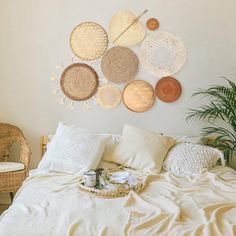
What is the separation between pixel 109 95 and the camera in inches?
146

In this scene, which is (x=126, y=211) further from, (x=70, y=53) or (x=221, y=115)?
(x=70, y=53)

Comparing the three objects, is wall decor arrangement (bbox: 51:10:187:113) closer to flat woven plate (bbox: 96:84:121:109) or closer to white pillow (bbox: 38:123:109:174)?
flat woven plate (bbox: 96:84:121:109)

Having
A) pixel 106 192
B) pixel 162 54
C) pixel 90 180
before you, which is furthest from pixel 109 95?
pixel 106 192

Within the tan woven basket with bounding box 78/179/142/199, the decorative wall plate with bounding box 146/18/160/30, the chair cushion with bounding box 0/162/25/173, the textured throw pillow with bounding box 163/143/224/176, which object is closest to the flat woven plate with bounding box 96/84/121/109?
the decorative wall plate with bounding box 146/18/160/30

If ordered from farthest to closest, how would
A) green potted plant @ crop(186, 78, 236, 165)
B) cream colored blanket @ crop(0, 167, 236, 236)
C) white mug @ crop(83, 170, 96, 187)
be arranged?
1. green potted plant @ crop(186, 78, 236, 165)
2. white mug @ crop(83, 170, 96, 187)
3. cream colored blanket @ crop(0, 167, 236, 236)

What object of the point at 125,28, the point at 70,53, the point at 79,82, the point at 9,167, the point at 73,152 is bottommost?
the point at 9,167

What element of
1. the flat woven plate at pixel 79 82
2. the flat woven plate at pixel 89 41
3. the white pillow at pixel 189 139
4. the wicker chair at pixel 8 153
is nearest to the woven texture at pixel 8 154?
the wicker chair at pixel 8 153

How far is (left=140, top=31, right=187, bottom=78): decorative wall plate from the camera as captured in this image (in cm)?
364

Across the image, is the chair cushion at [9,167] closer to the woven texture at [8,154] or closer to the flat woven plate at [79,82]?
the woven texture at [8,154]

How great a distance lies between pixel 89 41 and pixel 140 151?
4.26ft

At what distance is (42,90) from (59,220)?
203 cm

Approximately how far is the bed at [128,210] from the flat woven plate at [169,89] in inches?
44.1

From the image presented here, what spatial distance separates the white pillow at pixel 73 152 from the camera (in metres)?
2.97

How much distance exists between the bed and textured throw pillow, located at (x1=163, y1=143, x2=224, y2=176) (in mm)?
223
